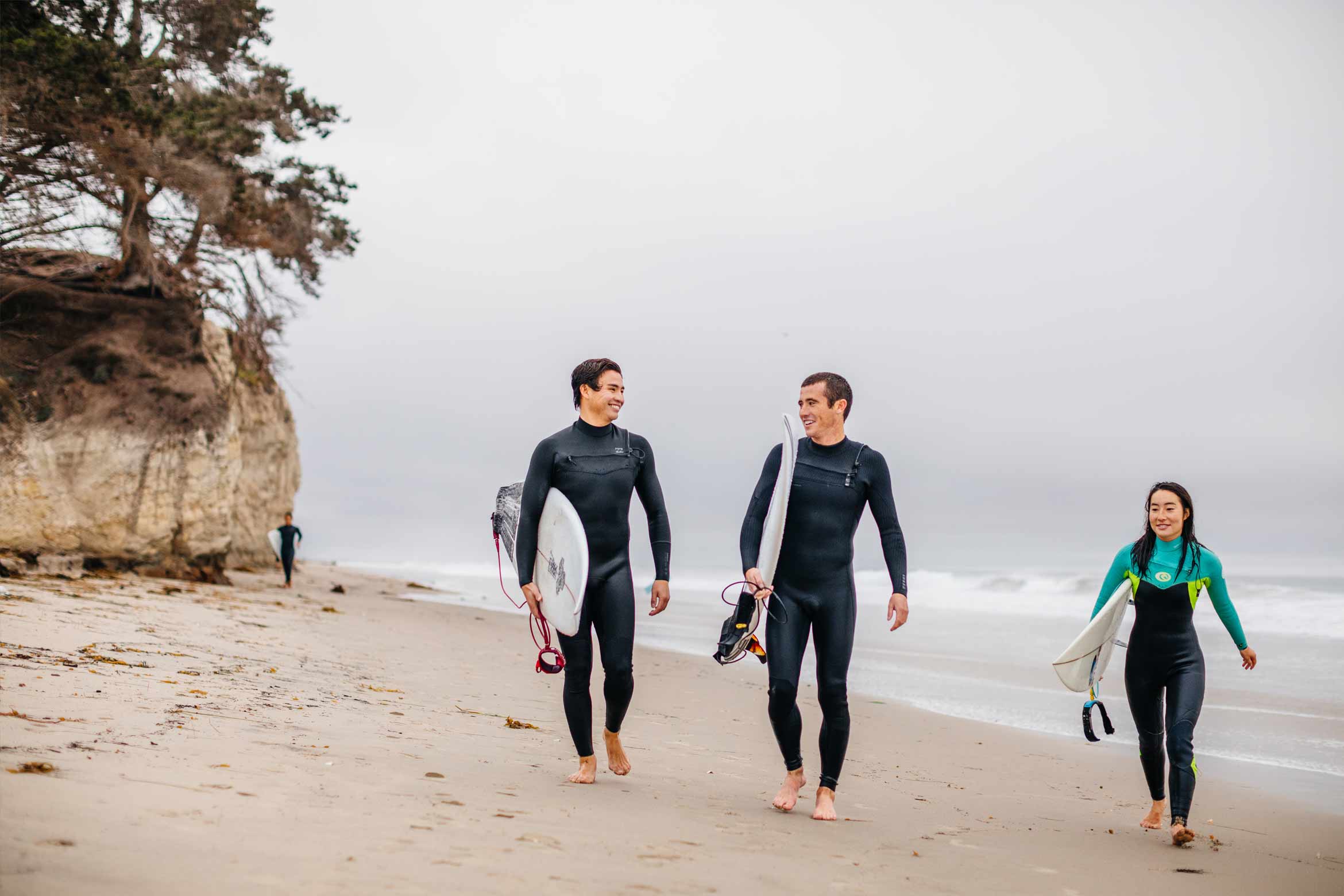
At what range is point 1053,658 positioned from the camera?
15195mm

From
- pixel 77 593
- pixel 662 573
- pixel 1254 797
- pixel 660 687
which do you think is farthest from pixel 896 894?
pixel 77 593

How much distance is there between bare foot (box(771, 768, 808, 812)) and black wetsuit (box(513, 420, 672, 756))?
851 millimetres

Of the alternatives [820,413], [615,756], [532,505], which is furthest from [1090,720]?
[532,505]

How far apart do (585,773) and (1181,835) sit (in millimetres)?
2761

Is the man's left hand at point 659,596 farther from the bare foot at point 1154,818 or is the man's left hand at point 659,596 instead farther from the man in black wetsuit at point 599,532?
the bare foot at point 1154,818

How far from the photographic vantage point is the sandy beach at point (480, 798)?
2830 millimetres

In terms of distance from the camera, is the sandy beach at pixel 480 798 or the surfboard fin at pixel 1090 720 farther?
the surfboard fin at pixel 1090 720

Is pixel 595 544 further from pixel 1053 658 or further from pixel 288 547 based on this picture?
pixel 288 547

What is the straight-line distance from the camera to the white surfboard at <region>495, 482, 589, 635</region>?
4695 mm

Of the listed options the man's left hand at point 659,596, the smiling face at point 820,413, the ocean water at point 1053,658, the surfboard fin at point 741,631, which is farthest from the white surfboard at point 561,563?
the ocean water at point 1053,658

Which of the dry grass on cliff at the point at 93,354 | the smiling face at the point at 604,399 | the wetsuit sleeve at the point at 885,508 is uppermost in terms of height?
A: the dry grass on cliff at the point at 93,354

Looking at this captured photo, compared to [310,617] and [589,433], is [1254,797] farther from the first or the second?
[310,617]

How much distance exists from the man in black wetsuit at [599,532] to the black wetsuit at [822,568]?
0.60 metres

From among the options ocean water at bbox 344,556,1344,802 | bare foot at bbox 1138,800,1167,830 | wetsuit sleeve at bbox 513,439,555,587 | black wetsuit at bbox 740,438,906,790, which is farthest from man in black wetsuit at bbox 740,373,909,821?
ocean water at bbox 344,556,1344,802
